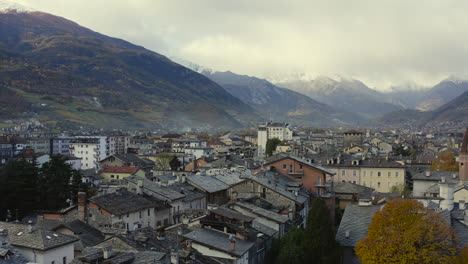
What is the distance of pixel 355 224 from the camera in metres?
40.7

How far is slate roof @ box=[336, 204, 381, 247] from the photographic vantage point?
127ft

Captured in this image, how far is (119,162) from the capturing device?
372ft

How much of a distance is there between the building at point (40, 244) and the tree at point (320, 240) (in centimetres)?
1654

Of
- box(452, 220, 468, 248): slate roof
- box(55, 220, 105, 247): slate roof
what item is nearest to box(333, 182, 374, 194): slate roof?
box(452, 220, 468, 248): slate roof

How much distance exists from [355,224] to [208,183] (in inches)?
890

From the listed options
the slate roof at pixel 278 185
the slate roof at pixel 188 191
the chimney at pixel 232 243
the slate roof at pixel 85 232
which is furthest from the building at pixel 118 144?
the chimney at pixel 232 243

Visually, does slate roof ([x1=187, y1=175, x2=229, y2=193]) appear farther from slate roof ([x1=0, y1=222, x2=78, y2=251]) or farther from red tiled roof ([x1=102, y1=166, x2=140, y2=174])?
red tiled roof ([x1=102, y1=166, x2=140, y2=174])

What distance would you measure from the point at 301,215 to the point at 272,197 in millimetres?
3445

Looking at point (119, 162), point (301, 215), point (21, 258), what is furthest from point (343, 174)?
point (21, 258)

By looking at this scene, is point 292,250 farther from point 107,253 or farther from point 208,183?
point 208,183

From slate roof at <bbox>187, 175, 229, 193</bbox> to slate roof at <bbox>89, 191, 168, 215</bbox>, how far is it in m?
9.04

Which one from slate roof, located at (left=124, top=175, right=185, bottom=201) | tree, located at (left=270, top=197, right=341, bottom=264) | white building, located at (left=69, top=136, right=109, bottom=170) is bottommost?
white building, located at (left=69, top=136, right=109, bottom=170)

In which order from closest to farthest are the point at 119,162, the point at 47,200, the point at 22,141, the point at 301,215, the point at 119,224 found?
the point at 119,224 → the point at 301,215 → the point at 47,200 → the point at 119,162 → the point at 22,141

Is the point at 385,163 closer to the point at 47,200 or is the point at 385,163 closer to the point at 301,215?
the point at 301,215
